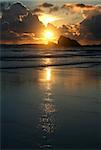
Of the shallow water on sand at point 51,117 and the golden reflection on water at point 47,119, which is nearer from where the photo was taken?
the shallow water on sand at point 51,117

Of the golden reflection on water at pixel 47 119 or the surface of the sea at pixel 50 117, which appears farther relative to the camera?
the golden reflection on water at pixel 47 119

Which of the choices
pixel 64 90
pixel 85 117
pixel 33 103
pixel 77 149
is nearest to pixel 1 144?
pixel 77 149

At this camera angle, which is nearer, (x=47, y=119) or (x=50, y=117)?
(x=47, y=119)

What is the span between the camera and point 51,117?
848 centimetres

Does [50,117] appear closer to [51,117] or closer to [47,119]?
[51,117]

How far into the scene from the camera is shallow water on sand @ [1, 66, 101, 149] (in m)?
6.75

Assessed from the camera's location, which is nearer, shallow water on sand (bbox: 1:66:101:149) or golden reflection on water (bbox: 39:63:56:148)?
shallow water on sand (bbox: 1:66:101:149)

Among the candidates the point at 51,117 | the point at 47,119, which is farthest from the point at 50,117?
the point at 47,119

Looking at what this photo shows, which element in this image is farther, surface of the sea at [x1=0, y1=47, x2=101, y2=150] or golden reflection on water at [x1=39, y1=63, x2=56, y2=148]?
golden reflection on water at [x1=39, y1=63, x2=56, y2=148]

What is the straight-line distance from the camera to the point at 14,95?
37.7 ft

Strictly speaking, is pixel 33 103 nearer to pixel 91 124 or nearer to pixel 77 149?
pixel 91 124

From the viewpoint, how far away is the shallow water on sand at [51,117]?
6750mm

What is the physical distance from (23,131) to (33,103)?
284 cm

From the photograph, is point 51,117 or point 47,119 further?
point 51,117
